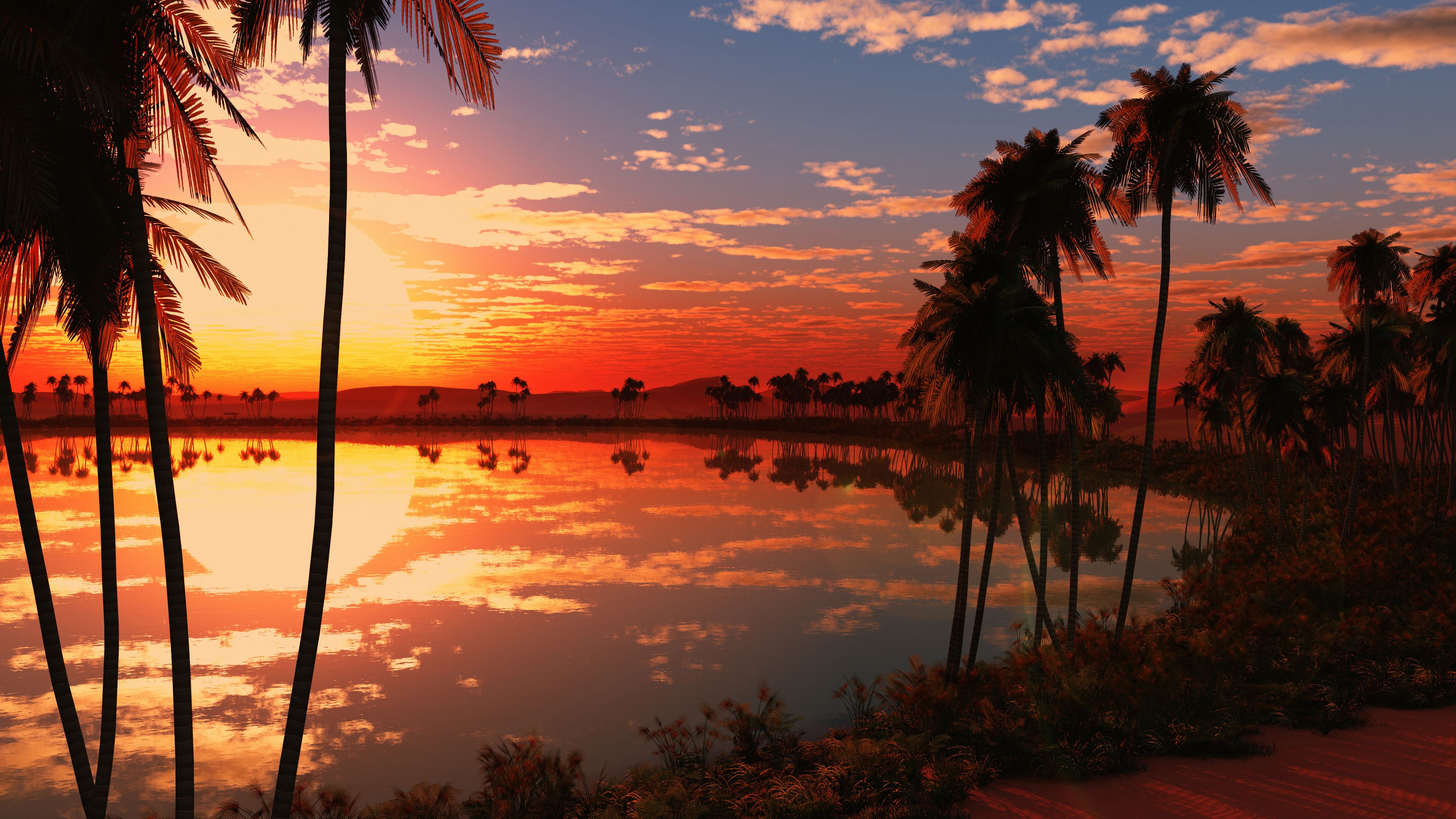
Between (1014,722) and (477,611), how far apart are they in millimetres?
21793

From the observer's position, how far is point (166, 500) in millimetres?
11180

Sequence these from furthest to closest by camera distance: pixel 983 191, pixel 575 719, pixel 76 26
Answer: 1. pixel 983 191
2. pixel 575 719
3. pixel 76 26

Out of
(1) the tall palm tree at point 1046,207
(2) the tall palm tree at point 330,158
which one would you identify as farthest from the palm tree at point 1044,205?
(2) the tall palm tree at point 330,158

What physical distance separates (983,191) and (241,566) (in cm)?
3889

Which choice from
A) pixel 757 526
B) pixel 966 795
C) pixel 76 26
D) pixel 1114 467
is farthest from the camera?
pixel 1114 467

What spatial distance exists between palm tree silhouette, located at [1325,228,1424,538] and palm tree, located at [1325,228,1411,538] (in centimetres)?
2

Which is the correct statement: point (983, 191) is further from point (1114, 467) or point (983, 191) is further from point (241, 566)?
point (1114, 467)

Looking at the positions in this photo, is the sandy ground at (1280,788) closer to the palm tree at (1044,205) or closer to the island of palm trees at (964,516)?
the island of palm trees at (964,516)

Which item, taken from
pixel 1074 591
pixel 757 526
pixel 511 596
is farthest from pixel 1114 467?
pixel 511 596

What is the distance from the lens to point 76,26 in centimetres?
973

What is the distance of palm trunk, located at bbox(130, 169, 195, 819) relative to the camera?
1046 centimetres

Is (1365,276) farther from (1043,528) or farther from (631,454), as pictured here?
(631,454)

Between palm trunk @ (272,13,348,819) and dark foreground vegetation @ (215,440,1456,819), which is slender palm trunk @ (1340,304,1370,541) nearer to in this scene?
dark foreground vegetation @ (215,440,1456,819)

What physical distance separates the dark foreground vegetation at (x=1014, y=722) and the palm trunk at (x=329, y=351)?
329cm
